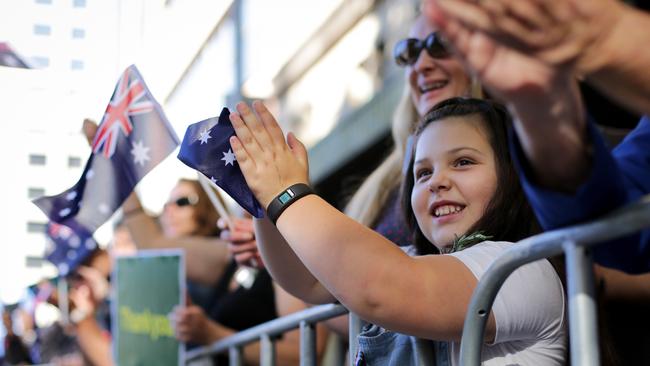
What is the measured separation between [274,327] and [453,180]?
113 centimetres

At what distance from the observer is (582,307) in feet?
5.54

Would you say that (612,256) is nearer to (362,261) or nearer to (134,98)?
(362,261)

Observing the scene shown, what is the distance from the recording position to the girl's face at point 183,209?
4.96 meters

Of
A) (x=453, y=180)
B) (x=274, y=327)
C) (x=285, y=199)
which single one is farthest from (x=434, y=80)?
(x=285, y=199)

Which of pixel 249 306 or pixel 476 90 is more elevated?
pixel 476 90

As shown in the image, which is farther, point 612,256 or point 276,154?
point 276,154

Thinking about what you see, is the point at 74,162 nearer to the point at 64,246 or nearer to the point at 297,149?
the point at 64,246

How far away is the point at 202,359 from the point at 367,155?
9125 millimetres

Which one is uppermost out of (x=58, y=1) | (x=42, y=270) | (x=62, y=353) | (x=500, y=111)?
(x=58, y=1)

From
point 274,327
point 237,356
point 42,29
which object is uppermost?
point 42,29

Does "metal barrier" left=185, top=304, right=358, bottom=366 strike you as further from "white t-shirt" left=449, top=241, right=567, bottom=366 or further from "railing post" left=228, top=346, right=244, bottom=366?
"white t-shirt" left=449, top=241, right=567, bottom=366

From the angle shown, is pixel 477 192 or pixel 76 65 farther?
pixel 76 65

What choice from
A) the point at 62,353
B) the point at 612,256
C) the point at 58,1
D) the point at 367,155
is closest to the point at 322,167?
the point at 367,155

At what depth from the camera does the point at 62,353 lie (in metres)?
5.91
